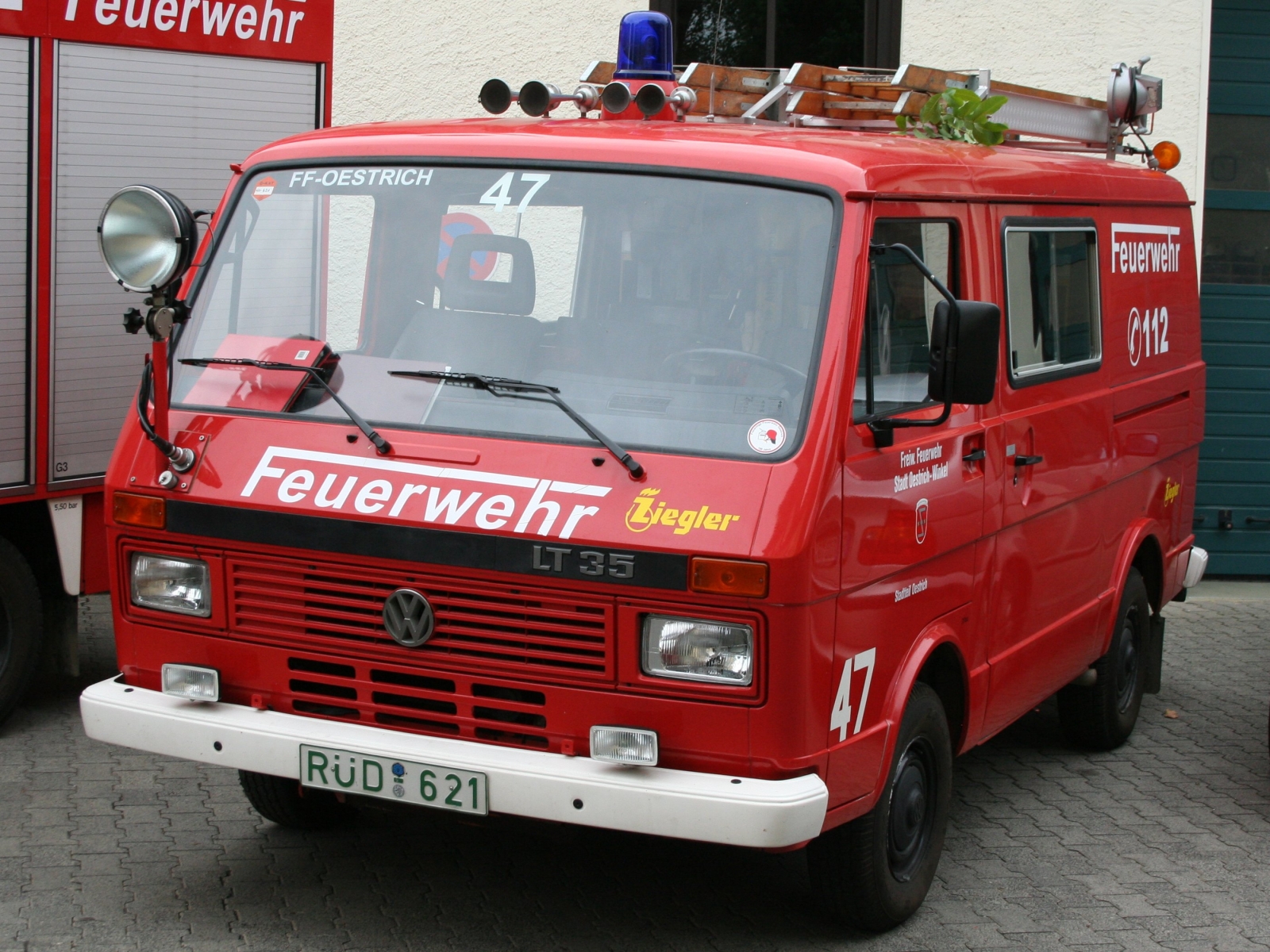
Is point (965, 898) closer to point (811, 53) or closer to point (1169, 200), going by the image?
point (1169, 200)

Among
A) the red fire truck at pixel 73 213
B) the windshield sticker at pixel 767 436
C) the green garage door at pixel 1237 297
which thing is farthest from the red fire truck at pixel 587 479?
the green garage door at pixel 1237 297

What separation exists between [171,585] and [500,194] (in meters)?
1.43

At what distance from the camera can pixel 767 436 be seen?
395cm

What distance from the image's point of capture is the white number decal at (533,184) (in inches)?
173

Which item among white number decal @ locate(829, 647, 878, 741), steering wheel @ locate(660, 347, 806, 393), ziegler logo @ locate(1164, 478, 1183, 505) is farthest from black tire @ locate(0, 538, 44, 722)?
ziegler logo @ locate(1164, 478, 1183, 505)

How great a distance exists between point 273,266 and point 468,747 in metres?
1.56

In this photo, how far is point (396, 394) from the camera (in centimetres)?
427

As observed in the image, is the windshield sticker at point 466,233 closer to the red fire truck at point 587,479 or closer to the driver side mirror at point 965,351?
the red fire truck at point 587,479

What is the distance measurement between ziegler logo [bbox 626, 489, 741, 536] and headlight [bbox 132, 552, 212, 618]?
1270 millimetres

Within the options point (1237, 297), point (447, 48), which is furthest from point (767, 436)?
point (1237, 297)

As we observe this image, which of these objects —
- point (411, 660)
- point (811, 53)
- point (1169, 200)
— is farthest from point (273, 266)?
point (811, 53)

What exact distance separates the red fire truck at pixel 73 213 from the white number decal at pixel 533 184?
7.60ft

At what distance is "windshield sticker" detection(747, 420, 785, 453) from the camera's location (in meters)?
3.92

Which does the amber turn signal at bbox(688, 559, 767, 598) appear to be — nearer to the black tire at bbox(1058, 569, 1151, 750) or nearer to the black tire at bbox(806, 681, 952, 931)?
the black tire at bbox(806, 681, 952, 931)
